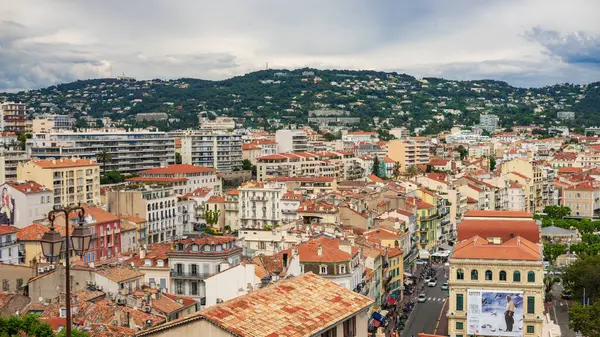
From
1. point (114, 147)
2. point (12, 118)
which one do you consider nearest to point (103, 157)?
point (114, 147)

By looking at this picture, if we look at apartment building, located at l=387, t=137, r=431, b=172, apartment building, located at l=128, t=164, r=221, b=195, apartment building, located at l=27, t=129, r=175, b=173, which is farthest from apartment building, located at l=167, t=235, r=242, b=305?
apartment building, located at l=387, t=137, r=431, b=172

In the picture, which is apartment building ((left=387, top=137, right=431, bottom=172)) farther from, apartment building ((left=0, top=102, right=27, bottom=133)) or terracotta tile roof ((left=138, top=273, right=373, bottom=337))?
terracotta tile roof ((left=138, top=273, right=373, bottom=337))

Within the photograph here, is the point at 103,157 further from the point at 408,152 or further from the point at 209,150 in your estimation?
the point at 408,152

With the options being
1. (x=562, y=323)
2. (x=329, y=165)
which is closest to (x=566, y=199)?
(x=329, y=165)

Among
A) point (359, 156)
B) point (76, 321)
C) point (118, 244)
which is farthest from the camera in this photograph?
point (359, 156)

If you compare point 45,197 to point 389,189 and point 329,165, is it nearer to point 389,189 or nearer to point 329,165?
point 389,189

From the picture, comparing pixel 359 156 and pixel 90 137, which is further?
pixel 359 156
